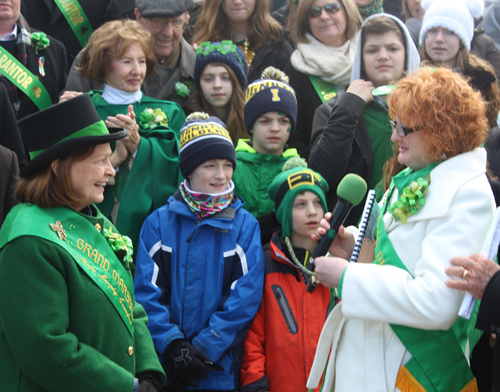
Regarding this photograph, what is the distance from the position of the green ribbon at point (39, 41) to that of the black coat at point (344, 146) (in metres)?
2.66

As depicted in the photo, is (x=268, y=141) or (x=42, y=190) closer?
(x=42, y=190)

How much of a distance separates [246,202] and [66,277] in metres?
2.09

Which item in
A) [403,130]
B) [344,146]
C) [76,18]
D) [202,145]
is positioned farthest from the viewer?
[76,18]

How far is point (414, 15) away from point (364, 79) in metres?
2.63

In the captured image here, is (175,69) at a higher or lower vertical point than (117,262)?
higher

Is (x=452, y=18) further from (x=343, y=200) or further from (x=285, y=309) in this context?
(x=285, y=309)

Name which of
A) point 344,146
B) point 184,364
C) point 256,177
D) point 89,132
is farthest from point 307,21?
point 184,364

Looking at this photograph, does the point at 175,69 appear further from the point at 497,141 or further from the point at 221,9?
the point at 497,141

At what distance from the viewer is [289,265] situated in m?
3.78

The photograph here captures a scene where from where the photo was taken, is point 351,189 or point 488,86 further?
point 488,86

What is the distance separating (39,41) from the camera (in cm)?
486

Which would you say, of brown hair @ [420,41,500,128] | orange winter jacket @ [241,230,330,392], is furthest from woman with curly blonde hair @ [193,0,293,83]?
orange winter jacket @ [241,230,330,392]

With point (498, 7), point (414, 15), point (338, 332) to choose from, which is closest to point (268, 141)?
point (338, 332)

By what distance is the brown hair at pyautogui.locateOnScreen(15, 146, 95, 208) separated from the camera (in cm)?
248
